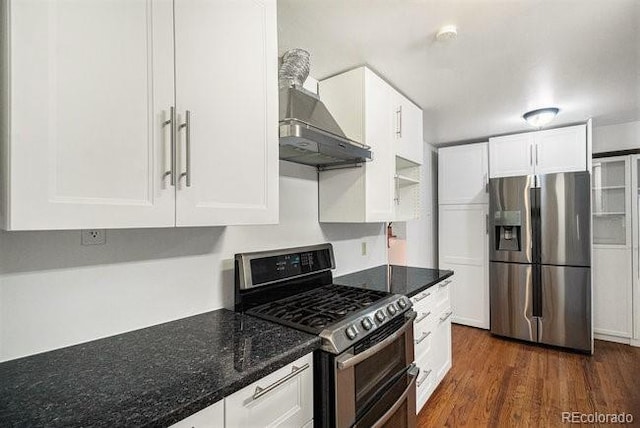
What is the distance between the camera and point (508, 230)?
11.0ft

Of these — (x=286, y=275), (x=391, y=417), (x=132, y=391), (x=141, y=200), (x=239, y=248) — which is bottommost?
(x=391, y=417)

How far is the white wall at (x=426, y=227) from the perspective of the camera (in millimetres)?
3570

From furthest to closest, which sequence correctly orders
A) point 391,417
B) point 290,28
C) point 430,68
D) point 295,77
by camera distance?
point 430,68, point 295,77, point 290,28, point 391,417

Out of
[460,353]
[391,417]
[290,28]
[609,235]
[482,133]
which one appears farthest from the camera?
[482,133]

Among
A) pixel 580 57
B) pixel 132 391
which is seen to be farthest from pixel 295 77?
pixel 580 57

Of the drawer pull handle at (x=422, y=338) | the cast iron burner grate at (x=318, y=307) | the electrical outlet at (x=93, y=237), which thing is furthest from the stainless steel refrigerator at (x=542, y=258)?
the electrical outlet at (x=93, y=237)

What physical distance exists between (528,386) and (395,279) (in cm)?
146

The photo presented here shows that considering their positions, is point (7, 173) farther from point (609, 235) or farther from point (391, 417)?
point (609, 235)

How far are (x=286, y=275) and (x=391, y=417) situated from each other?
0.86 m

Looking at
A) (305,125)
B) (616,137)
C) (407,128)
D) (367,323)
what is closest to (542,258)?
(616,137)

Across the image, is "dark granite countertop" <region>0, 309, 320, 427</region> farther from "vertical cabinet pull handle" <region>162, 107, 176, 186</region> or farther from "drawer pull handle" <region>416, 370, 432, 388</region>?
"drawer pull handle" <region>416, 370, 432, 388</region>

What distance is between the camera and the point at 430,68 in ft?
6.67

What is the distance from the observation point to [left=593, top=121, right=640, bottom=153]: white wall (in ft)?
10.6

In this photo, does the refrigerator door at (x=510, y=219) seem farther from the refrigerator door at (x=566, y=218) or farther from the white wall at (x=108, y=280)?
the white wall at (x=108, y=280)
